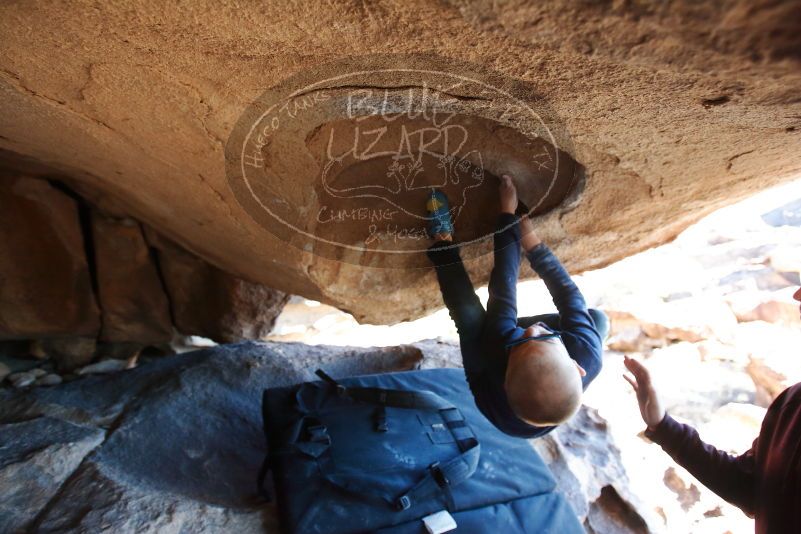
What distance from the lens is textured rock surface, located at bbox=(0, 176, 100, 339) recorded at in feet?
6.73

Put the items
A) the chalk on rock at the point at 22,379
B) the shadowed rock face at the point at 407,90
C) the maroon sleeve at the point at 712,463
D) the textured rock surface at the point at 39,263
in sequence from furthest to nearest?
the chalk on rock at the point at 22,379
the textured rock surface at the point at 39,263
the maroon sleeve at the point at 712,463
the shadowed rock face at the point at 407,90

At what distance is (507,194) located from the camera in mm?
1543

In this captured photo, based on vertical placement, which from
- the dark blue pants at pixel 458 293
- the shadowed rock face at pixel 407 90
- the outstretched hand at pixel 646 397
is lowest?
the outstretched hand at pixel 646 397

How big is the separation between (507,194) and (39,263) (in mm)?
2130

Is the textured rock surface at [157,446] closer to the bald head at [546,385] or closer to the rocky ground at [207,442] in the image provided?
the rocky ground at [207,442]

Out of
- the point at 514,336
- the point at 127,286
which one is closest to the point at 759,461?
the point at 514,336

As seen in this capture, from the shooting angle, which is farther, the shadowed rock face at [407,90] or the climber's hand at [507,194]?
the climber's hand at [507,194]

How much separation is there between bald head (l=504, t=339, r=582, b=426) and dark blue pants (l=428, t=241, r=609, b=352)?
40 cm

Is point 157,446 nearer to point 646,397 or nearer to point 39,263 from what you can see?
point 39,263

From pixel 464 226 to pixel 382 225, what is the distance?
31cm

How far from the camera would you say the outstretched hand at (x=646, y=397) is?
137cm

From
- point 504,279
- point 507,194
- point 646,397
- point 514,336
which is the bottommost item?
point 646,397

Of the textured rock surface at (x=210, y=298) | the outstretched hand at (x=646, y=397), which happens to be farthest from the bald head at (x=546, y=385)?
the textured rock surface at (x=210, y=298)

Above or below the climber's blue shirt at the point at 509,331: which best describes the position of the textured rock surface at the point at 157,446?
below
